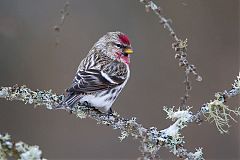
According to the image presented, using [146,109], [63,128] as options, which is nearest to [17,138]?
[63,128]

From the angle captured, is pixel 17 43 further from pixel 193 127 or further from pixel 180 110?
pixel 180 110

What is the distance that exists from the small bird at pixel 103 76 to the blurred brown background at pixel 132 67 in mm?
1500

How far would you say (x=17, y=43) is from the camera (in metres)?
5.64

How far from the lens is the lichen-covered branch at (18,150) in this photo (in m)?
1.75

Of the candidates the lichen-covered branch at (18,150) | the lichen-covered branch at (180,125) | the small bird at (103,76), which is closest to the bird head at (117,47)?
the small bird at (103,76)

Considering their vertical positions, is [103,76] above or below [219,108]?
above

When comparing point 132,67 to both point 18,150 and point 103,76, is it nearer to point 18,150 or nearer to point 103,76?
point 103,76

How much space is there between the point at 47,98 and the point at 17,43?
2.93 metres

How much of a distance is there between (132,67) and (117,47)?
1.62 meters

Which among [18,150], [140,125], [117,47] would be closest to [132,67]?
[117,47]

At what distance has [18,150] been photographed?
1.81 meters

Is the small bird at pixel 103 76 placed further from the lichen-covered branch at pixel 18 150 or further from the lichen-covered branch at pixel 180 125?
the lichen-covered branch at pixel 18 150

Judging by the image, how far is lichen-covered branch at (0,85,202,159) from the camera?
249cm

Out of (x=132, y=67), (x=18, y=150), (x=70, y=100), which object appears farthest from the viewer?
(x=132, y=67)
